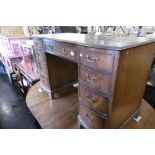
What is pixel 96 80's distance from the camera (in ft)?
2.71

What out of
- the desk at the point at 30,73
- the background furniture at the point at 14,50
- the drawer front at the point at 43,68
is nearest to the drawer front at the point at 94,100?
the drawer front at the point at 43,68

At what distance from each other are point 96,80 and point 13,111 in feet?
7.02

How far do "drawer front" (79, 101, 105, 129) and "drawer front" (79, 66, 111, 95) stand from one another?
23 cm

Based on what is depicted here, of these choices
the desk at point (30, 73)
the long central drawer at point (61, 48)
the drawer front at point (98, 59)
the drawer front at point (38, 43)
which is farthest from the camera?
the desk at point (30, 73)

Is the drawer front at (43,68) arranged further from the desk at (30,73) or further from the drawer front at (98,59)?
the drawer front at (98,59)

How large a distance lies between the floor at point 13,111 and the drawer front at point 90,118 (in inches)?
32.7

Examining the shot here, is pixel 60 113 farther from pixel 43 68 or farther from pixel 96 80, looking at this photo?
pixel 96 80

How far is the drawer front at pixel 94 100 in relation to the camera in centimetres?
85

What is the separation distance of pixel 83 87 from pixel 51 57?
0.71m

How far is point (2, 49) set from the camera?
3.41 metres

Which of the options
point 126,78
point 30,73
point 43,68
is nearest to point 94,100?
point 126,78

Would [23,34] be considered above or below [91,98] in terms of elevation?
above
